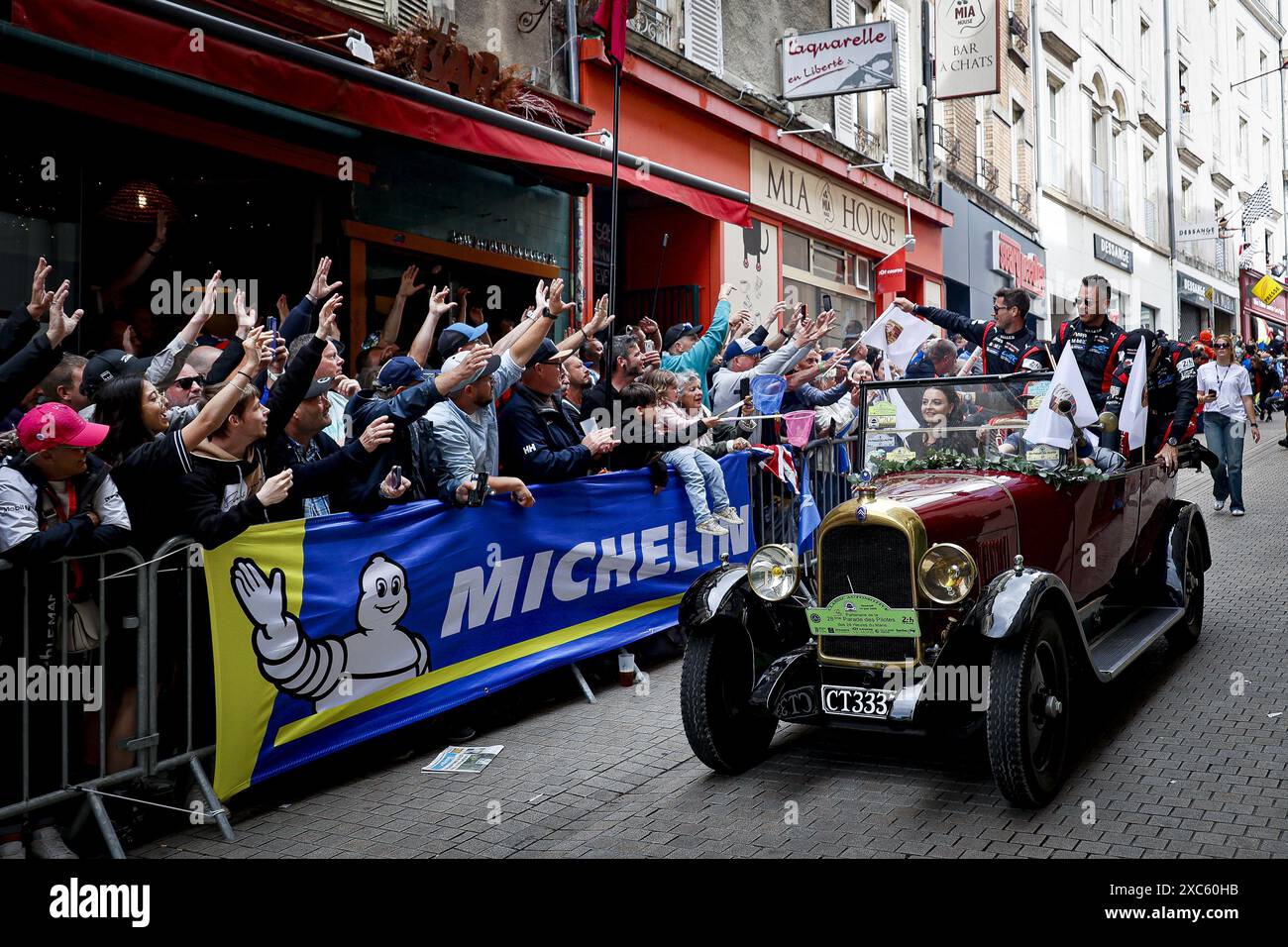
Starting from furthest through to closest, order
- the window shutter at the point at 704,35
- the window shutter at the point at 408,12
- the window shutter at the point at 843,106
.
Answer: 1. the window shutter at the point at 843,106
2. the window shutter at the point at 704,35
3. the window shutter at the point at 408,12

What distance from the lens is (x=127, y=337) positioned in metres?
6.97

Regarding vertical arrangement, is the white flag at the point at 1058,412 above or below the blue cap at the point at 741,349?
below

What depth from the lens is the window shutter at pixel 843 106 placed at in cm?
1730

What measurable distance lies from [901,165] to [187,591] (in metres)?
17.4

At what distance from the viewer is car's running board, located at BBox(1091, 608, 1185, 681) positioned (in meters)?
5.20

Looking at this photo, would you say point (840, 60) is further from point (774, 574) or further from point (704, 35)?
point (774, 574)

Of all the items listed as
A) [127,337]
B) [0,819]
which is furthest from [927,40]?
[0,819]

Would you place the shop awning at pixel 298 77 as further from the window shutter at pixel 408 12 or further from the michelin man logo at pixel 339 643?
the michelin man logo at pixel 339 643

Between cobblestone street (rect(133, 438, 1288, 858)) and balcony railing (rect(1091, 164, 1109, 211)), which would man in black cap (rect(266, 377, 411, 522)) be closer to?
cobblestone street (rect(133, 438, 1288, 858))

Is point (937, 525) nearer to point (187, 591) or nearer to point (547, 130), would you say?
point (187, 591)

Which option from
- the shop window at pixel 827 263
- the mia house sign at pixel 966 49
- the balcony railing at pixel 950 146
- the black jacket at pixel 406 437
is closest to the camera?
the black jacket at pixel 406 437

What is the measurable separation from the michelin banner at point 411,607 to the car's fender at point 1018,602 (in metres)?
2.51

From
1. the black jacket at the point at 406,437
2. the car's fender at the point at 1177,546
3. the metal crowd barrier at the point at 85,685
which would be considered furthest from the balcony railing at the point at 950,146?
the metal crowd barrier at the point at 85,685

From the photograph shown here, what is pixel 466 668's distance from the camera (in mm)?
5602
